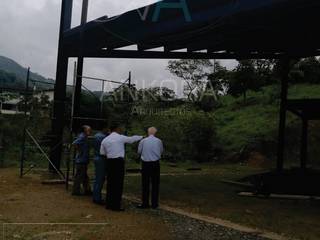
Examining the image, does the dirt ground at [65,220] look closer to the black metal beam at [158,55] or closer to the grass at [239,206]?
the grass at [239,206]

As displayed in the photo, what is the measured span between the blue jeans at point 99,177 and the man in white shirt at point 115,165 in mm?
657

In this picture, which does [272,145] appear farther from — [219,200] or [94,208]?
[94,208]

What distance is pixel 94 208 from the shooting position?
10.1 meters

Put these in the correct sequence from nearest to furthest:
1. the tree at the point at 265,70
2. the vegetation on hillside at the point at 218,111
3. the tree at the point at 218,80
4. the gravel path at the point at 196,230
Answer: the gravel path at the point at 196,230, the vegetation on hillside at the point at 218,111, the tree at the point at 265,70, the tree at the point at 218,80

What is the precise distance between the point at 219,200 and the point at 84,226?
4658 millimetres

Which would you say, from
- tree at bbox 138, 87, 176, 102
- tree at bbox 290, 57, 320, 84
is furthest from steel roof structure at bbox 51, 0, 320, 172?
tree at bbox 290, 57, 320, 84

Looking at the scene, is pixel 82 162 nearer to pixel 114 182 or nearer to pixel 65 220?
pixel 114 182

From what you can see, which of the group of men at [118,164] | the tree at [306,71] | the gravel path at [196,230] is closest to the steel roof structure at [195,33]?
the group of men at [118,164]

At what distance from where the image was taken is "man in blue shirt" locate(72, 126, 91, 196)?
466 inches

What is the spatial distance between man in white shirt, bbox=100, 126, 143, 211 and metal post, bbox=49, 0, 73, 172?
18.9 feet

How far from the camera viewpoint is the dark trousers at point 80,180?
11836 mm

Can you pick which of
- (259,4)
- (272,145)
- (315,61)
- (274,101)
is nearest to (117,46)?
(259,4)

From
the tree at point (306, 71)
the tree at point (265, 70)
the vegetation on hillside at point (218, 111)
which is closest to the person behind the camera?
the vegetation on hillside at point (218, 111)

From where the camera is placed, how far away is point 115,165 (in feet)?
33.0
